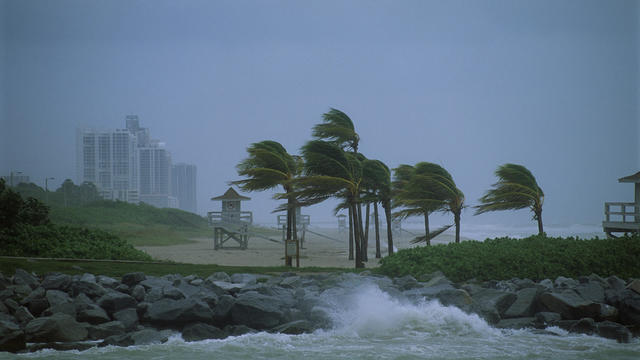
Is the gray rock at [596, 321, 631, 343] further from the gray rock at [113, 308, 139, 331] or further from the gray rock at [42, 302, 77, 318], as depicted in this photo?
the gray rock at [42, 302, 77, 318]

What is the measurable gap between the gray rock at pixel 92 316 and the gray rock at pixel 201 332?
145cm

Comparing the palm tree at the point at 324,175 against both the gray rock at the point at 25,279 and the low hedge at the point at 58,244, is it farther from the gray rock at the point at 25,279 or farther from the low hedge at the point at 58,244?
the gray rock at the point at 25,279

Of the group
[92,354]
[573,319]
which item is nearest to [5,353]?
[92,354]

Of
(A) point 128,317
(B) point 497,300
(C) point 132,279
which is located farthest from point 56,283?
(B) point 497,300

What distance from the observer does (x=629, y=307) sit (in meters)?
9.59

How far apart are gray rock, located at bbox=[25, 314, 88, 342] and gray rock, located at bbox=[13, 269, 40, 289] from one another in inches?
93.7

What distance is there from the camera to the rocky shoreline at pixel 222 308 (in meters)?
8.23

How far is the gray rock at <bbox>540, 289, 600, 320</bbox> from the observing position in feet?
30.7

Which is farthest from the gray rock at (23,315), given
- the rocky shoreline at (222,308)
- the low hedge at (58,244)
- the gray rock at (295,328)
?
the low hedge at (58,244)

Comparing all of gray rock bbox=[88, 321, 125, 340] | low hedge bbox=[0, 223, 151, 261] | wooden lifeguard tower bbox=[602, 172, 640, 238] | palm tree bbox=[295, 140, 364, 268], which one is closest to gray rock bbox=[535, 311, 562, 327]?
palm tree bbox=[295, 140, 364, 268]

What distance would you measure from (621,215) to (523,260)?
9.51 metres

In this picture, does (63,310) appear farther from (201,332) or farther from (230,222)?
(230,222)

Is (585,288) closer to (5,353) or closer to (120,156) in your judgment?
(5,353)

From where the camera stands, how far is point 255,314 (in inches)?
353
